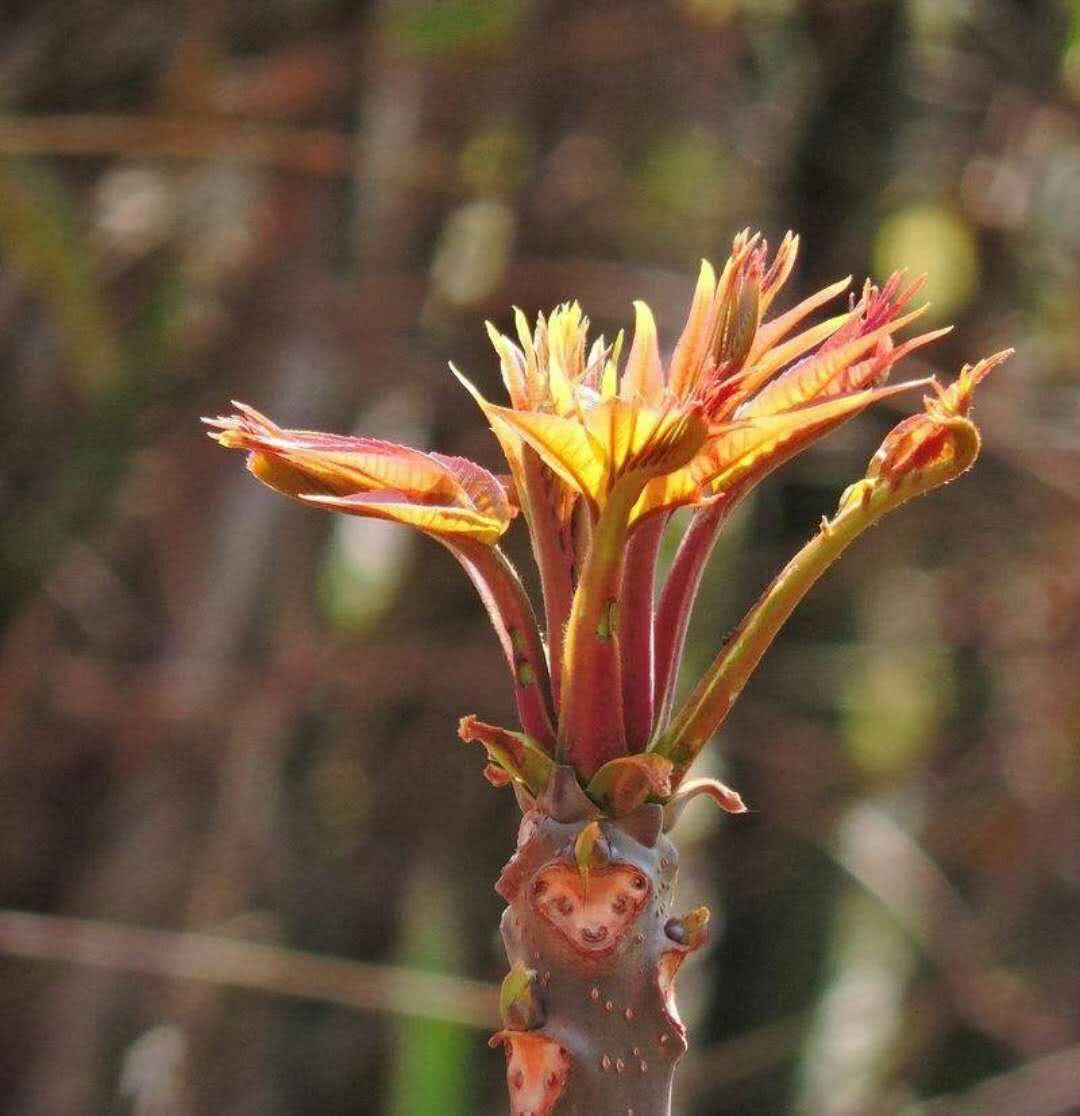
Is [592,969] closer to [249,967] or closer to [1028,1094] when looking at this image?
[249,967]

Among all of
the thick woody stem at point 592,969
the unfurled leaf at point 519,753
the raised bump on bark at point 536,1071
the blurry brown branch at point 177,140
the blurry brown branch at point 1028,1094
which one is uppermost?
the unfurled leaf at point 519,753

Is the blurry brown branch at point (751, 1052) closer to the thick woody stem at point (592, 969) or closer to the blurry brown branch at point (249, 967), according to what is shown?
the blurry brown branch at point (249, 967)

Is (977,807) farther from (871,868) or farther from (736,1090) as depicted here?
(736,1090)

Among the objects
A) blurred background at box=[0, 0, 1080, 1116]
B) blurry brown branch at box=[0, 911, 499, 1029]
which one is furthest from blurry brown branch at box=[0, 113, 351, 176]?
blurry brown branch at box=[0, 911, 499, 1029]

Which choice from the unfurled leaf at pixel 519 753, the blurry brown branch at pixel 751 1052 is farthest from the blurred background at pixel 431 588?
the unfurled leaf at pixel 519 753

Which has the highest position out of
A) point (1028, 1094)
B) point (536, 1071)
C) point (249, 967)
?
point (536, 1071)

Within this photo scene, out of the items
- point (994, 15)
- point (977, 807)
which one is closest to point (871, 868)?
point (977, 807)

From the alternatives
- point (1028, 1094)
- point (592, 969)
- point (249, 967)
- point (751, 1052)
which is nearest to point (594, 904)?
point (592, 969)
